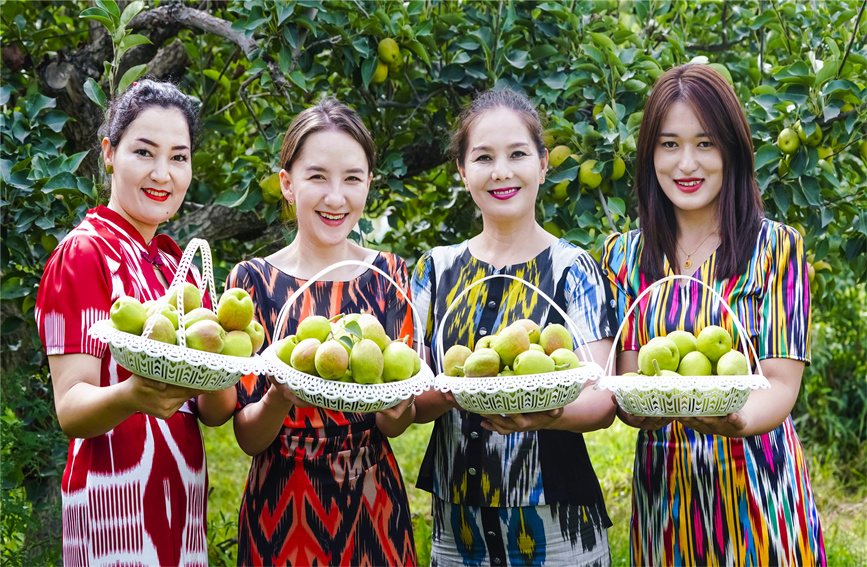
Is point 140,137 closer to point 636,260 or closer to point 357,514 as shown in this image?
point 357,514

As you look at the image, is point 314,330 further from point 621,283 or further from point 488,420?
point 621,283

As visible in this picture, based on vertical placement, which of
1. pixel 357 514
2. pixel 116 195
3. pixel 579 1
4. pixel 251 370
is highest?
pixel 579 1

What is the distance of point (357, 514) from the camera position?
2115mm

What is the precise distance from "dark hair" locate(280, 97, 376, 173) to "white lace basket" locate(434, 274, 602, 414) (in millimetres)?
829

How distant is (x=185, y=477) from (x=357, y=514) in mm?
465

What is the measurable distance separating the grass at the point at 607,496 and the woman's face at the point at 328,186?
1798 millimetres

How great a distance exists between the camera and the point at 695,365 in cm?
190

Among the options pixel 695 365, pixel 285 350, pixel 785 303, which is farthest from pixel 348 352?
pixel 785 303

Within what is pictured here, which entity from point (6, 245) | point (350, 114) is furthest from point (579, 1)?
point (6, 245)

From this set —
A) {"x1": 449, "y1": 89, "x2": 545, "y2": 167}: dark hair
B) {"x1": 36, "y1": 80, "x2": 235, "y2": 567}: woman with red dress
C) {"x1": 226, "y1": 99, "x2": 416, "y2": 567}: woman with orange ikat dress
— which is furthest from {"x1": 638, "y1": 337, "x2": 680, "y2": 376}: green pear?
{"x1": 36, "y1": 80, "x2": 235, "y2": 567}: woman with red dress

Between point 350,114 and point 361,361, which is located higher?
point 350,114

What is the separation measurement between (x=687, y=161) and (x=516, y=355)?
2.66 ft

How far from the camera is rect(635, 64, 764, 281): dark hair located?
2197 mm

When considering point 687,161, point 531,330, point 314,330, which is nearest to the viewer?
point 314,330
